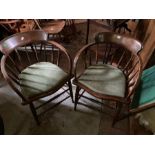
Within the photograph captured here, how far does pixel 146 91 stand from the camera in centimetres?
164

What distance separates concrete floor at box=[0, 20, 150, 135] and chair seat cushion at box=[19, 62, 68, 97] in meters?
0.46

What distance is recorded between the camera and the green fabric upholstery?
5.13 feet

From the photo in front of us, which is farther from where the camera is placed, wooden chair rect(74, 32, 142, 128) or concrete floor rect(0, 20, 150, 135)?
concrete floor rect(0, 20, 150, 135)

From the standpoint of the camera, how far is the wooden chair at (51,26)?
2.31 metres

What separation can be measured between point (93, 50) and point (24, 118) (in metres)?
1.29

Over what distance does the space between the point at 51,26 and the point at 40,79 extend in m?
0.96

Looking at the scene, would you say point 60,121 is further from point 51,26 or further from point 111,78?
point 51,26

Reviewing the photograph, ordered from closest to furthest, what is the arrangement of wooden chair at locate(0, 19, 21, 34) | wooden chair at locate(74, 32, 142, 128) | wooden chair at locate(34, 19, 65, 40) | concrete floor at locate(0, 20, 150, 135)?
wooden chair at locate(74, 32, 142, 128) → concrete floor at locate(0, 20, 150, 135) → wooden chair at locate(0, 19, 21, 34) → wooden chair at locate(34, 19, 65, 40)

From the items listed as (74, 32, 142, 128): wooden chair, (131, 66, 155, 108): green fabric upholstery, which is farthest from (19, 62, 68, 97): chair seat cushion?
(131, 66, 155, 108): green fabric upholstery

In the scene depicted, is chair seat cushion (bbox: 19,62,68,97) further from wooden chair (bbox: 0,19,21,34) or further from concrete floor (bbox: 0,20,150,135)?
wooden chair (bbox: 0,19,21,34)

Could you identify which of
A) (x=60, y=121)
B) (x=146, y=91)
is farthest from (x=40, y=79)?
(x=146, y=91)

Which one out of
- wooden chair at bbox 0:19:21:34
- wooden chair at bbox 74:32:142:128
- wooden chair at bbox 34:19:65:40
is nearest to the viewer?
wooden chair at bbox 74:32:142:128
